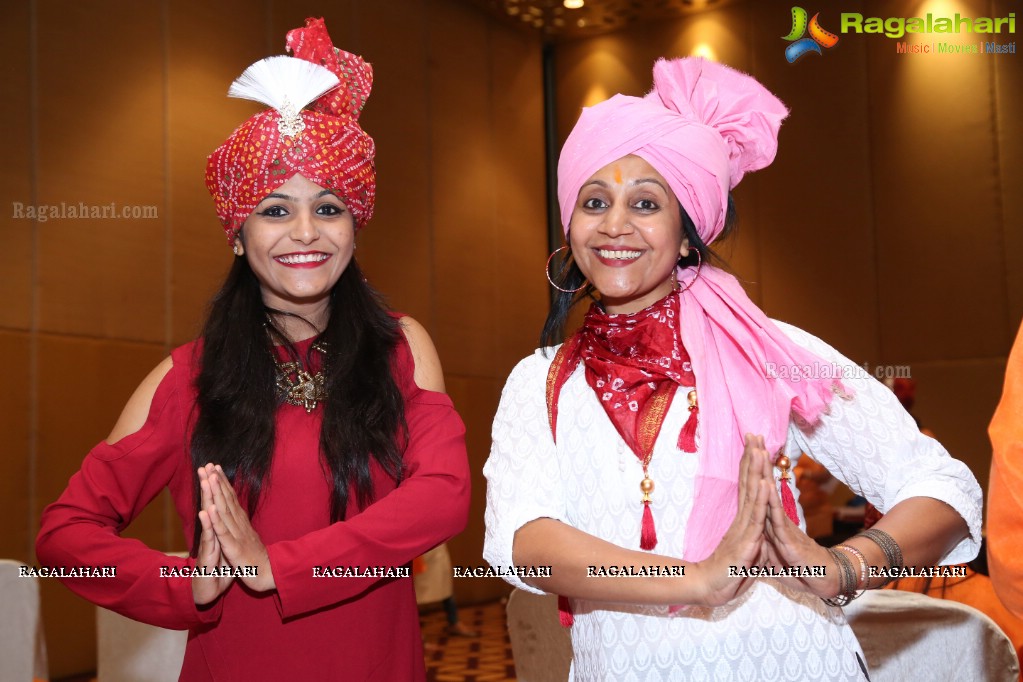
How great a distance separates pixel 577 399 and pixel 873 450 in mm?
469

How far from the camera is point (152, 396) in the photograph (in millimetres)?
1878

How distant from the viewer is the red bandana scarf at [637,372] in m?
1.58

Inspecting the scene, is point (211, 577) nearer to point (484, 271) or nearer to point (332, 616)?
point (332, 616)

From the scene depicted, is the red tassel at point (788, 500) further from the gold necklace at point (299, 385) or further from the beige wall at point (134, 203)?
the beige wall at point (134, 203)

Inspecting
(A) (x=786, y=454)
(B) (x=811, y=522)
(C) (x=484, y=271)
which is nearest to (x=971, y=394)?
(B) (x=811, y=522)

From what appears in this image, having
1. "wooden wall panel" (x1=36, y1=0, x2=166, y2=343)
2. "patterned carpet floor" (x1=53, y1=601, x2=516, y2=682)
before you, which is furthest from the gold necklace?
"wooden wall panel" (x1=36, y1=0, x2=166, y2=343)

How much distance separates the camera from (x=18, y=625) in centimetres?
235

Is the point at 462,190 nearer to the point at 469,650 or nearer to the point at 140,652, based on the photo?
the point at 469,650

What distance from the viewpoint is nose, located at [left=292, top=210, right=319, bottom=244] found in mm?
1870

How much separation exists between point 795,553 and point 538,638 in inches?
51.2

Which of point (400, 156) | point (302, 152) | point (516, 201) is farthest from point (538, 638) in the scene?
point (516, 201)

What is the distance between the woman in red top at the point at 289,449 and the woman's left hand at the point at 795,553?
0.59m

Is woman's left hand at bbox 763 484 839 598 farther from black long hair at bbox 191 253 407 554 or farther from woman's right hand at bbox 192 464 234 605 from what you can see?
woman's right hand at bbox 192 464 234 605

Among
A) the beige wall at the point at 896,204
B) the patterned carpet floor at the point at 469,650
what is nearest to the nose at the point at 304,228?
the patterned carpet floor at the point at 469,650
